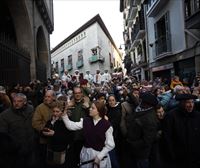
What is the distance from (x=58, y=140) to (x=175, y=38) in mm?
13499

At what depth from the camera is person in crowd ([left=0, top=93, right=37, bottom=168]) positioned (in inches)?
175

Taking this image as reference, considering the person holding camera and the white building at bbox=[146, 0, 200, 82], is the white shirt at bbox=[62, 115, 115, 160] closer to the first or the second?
the person holding camera

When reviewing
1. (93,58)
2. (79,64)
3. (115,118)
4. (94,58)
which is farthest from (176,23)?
(79,64)

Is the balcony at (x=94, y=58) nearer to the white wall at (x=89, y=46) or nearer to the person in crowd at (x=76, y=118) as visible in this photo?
the white wall at (x=89, y=46)

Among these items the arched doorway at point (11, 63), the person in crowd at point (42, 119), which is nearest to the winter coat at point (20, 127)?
the person in crowd at point (42, 119)

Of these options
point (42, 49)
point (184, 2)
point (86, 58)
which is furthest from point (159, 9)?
point (86, 58)

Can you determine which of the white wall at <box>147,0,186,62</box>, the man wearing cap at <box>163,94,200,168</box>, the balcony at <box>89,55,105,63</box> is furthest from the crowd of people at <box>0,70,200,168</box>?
the balcony at <box>89,55,105,63</box>

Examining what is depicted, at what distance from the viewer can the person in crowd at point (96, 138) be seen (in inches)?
147

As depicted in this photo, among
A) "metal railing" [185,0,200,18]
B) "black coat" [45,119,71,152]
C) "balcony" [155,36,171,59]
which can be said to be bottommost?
"black coat" [45,119,71,152]

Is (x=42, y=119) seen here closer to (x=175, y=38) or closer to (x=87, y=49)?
(x=175, y=38)

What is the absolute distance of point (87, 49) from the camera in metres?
37.5

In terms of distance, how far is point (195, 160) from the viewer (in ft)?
13.0

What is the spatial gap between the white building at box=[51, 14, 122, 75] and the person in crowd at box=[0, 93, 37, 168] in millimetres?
31014

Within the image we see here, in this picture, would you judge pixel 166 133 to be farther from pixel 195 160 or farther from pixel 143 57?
pixel 143 57
